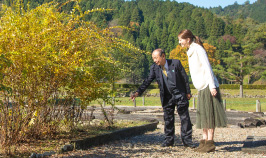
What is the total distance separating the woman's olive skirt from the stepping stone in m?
0.54

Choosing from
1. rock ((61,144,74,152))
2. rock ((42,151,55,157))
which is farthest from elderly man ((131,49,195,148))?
rock ((42,151,55,157))

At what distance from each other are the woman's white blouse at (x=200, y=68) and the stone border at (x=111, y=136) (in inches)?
76.4

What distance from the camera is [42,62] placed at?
4.79m

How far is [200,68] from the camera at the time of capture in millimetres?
5844

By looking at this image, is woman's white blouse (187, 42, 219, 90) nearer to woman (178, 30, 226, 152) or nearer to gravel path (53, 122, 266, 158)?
woman (178, 30, 226, 152)

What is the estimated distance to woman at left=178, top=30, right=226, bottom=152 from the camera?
222 inches

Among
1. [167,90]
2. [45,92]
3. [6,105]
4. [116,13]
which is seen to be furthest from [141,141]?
[116,13]

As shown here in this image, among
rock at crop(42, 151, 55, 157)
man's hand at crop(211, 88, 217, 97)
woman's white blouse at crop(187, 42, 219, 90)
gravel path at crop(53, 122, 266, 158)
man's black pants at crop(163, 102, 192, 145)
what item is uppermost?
woman's white blouse at crop(187, 42, 219, 90)

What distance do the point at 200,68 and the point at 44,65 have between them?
2.56 meters

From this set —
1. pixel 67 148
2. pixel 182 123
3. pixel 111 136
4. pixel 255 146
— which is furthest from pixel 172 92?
pixel 67 148

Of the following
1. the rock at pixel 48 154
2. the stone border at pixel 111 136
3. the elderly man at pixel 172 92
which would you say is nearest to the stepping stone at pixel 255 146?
the elderly man at pixel 172 92

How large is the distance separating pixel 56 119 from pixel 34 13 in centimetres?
189

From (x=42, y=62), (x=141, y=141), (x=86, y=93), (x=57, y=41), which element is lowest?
(x=141, y=141)

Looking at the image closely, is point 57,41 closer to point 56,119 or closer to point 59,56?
point 59,56
